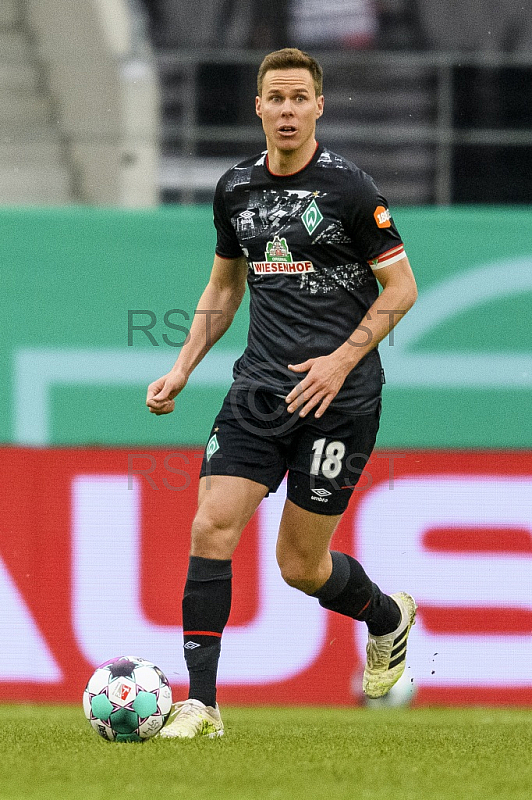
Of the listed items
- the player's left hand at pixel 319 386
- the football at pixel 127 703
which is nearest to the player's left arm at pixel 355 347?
the player's left hand at pixel 319 386

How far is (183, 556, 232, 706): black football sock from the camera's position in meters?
3.88

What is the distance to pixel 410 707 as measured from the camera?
18.6 ft

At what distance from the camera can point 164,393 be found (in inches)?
156

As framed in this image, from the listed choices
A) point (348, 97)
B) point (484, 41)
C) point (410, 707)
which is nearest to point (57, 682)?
point (410, 707)

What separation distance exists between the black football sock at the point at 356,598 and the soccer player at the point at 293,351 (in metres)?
0.23

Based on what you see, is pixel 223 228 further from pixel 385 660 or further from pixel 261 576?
pixel 261 576

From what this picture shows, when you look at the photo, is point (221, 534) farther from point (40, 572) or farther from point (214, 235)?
point (214, 235)

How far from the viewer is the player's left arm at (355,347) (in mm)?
3871

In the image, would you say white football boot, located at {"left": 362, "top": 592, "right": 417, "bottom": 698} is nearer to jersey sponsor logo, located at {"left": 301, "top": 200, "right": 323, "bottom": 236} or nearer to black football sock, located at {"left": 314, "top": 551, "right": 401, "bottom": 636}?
black football sock, located at {"left": 314, "top": 551, "right": 401, "bottom": 636}

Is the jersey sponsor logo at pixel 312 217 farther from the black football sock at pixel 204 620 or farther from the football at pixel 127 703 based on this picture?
the football at pixel 127 703

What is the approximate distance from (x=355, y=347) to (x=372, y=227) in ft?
1.26

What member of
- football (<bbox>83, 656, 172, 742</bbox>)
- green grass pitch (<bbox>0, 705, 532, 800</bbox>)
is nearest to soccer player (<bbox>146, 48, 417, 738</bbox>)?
football (<bbox>83, 656, 172, 742</bbox>)

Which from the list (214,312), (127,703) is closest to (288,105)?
(214,312)

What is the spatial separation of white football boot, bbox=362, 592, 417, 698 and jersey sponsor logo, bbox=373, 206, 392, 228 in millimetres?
1503
